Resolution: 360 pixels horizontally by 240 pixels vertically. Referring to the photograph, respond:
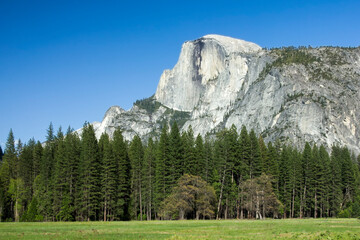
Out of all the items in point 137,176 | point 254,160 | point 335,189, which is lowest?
point 335,189

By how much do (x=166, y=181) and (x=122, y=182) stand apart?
8.53 meters

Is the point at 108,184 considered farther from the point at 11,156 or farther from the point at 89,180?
the point at 11,156

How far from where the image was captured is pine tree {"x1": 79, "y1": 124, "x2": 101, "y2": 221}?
62719 mm

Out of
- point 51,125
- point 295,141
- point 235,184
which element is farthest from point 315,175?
point 295,141

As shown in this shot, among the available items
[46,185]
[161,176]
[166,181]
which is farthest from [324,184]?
[46,185]

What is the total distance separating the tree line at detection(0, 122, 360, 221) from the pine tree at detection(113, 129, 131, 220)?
0.63ft

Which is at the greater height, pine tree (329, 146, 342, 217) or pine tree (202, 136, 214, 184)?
pine tree (202, 136, 214, 184)

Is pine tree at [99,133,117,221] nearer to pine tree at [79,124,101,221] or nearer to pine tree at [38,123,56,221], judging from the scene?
pine tree at [79,124,101,221]

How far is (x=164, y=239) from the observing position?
25.8 m

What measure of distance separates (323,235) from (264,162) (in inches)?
2016

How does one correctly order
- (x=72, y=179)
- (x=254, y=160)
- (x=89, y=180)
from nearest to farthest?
(x=89, y=180), (x=72, y=179), (x=254, y=160)

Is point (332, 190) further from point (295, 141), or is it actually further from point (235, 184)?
point (295, 141)

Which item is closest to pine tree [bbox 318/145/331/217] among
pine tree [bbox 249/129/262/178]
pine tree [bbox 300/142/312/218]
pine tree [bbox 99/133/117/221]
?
pine tree [bbox 300/142/312/218]

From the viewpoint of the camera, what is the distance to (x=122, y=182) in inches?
2758
